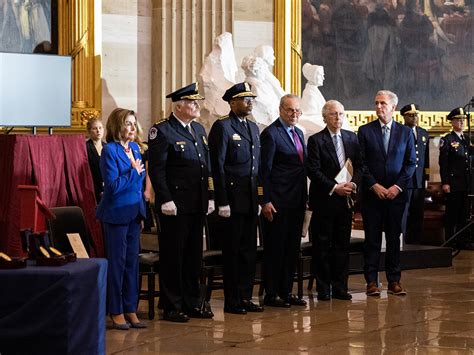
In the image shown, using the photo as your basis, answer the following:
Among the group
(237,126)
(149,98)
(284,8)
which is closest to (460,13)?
(284,8)

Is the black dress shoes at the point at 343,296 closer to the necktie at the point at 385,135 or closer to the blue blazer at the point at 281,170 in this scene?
the blue blazer at the point at 281,170

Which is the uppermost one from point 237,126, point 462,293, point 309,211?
point 237,126

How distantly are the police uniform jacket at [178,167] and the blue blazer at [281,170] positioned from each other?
0.81m

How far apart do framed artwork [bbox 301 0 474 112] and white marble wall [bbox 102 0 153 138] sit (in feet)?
8.36

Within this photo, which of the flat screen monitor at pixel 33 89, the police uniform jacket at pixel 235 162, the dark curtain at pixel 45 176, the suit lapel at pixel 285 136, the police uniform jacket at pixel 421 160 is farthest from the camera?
the police uniform jacket at pixel 421 160

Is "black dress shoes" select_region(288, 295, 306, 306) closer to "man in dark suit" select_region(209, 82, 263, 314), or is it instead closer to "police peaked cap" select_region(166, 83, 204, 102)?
"man in dark suit" select_region(209, 82, 263, 314)

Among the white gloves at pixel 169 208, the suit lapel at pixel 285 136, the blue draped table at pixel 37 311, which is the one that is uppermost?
the suit lapel at pixel 285 136

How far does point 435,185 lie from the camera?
1596 cm

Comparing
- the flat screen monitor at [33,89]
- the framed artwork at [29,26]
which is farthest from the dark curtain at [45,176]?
the framed artwork at [29,26]

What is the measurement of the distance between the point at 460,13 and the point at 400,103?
1.75 meters

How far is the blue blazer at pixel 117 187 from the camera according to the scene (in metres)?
8.10

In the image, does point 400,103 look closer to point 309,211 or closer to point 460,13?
point 460,13

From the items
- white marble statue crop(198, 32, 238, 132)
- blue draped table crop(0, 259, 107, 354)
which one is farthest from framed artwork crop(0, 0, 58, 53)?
blue draped table crop(0, 259, 107, 354)

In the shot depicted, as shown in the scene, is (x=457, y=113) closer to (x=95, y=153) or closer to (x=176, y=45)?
(x=176, y=45)
